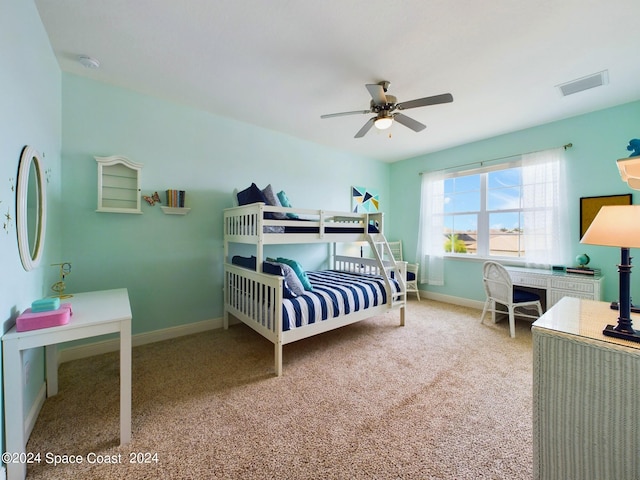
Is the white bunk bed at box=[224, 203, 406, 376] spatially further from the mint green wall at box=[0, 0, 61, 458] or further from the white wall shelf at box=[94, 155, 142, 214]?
the mint green wall at box=[0, 0, 61, 458]

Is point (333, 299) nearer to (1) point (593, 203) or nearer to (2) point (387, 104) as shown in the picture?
(2) point (387, 104)

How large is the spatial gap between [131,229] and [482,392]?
11.5ft

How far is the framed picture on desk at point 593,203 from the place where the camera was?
293cm

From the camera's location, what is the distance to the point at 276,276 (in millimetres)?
2227

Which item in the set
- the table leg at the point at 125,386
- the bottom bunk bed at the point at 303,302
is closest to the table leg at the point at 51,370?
the table leg at the point at 125,386

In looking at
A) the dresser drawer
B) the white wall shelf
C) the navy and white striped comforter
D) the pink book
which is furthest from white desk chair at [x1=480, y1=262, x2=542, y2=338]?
the white wall shelf

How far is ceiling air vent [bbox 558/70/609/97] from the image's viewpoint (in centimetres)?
238

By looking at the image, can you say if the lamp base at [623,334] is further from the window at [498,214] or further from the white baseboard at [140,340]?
the white baseboard at [140,340]

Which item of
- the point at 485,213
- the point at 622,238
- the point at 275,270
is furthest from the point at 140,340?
the point at 485,213

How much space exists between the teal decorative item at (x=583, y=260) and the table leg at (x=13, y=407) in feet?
16.2

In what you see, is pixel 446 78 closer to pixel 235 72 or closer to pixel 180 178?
pixel 235 72

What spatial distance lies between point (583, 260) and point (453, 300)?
1.73 meters

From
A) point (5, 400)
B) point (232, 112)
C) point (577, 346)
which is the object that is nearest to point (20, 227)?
point (5, 400)

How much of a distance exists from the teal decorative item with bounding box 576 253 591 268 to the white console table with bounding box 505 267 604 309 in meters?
0.21
